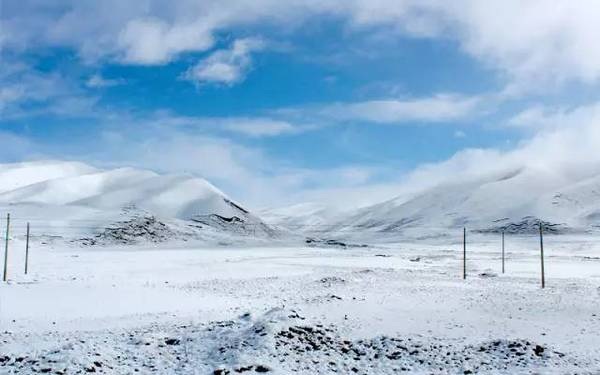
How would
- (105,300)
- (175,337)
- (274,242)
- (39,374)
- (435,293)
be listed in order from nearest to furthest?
(39,374), (175,337), (105,300), (435,293), (274,242)

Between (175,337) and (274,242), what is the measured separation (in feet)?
467

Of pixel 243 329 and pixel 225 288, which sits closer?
pixel 243 329

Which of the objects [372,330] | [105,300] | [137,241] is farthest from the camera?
[137,241]

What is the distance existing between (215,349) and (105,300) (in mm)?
16944

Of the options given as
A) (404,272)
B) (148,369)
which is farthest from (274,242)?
(148,369)

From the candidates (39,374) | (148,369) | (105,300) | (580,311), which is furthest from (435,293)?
(39,374)

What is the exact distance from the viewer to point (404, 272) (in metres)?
62.7

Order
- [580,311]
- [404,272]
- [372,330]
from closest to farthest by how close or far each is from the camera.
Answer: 1. [372,330]
2. [580,311]
3. [404,272]

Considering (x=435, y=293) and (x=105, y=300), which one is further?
(x=435, y=293)

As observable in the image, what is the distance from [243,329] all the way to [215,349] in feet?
7.46

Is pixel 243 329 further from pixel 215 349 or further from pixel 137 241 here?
pixel 137 241

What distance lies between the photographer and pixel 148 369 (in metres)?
21.2

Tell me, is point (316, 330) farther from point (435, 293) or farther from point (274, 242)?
point (274, 242)

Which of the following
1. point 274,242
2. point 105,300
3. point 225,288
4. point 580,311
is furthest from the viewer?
point 274,242
